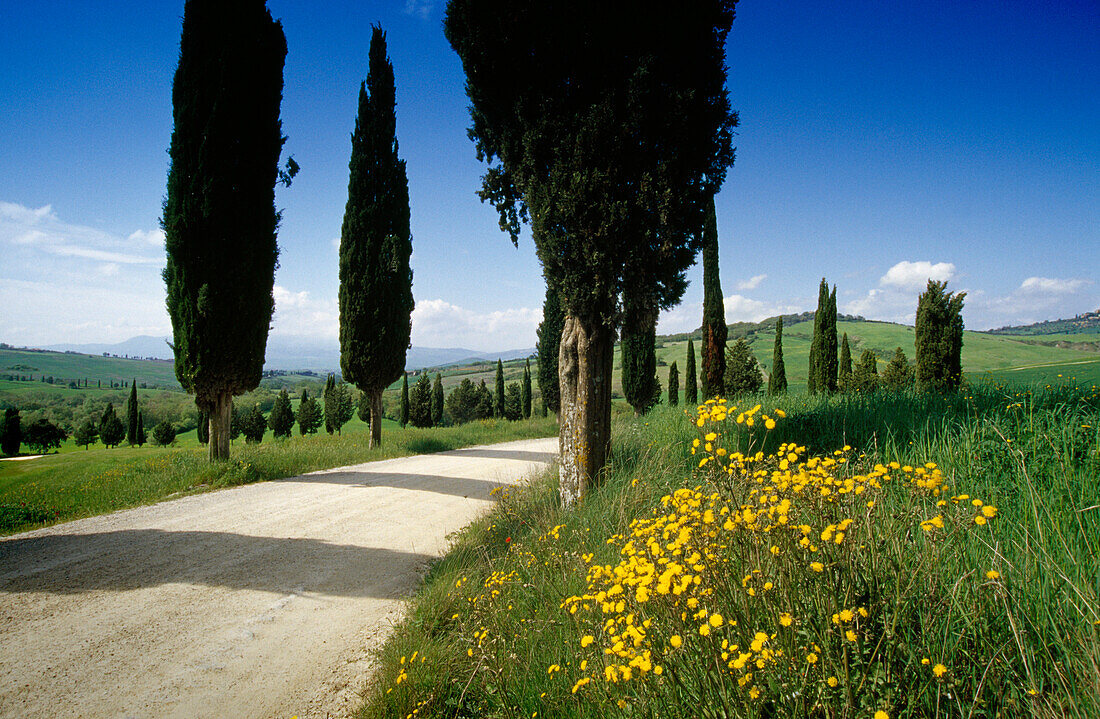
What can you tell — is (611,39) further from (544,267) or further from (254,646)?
(254,646)

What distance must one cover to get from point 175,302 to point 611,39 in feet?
36.0

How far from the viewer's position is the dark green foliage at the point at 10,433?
24.7 metres

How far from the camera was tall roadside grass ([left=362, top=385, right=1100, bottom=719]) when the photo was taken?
171cm

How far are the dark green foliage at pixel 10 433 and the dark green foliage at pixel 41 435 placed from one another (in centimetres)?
99

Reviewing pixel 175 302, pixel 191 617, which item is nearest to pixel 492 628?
pixel 191 617

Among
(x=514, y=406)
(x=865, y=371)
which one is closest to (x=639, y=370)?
(x=865, y=371)

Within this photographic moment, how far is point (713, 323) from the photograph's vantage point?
21328 mm

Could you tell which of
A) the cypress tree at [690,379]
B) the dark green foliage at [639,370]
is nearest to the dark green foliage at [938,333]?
the dark green foliage at [639,370]

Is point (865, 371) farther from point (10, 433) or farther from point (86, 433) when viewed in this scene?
point (86, 433)

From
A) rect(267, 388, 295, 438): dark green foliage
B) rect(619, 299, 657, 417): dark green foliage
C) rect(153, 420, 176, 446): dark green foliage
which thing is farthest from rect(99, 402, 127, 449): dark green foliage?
rect(619, 299, 657, 417): dark green foliage

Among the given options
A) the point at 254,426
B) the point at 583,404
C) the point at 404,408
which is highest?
the point at 583,404

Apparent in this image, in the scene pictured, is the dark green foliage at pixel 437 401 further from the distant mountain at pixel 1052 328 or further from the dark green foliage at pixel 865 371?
the distant mountain at pixel 1052 328

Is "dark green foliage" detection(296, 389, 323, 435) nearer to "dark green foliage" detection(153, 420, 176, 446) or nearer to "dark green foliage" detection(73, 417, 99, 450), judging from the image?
"dark green foliage" detection(153, 420, 176, 446)

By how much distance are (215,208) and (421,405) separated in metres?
27.0
